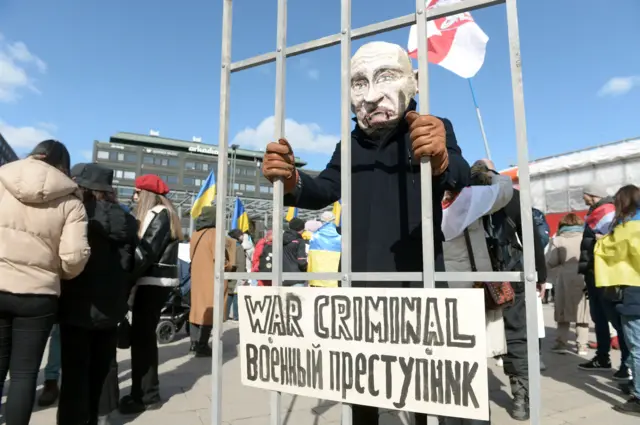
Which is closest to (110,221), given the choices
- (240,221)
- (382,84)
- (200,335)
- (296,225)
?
(382,84)

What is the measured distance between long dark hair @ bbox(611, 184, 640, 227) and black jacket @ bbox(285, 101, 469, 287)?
270 cm

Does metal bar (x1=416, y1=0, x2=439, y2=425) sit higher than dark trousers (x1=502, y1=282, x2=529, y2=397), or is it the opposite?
metal bar (x1=416, y1=0, x2=439, y2=425)

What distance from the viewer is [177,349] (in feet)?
19.2

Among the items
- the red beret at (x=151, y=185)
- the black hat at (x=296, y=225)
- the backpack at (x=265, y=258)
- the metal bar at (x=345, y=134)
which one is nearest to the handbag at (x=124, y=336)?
the red beret at (x=151, y=185)

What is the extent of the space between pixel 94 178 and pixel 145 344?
141 cm

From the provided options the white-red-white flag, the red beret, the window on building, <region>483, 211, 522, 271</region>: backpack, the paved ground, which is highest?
the window on building

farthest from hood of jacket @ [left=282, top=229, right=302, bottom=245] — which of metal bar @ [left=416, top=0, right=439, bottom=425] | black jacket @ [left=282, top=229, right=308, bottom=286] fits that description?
metal bar @ [left=416, top=0, right=439, bottom=425]

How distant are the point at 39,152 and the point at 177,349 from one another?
3.90m

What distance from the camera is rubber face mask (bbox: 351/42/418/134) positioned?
1.73 meters

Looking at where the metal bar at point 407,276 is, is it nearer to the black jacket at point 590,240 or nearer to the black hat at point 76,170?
the black hat at point 76,170

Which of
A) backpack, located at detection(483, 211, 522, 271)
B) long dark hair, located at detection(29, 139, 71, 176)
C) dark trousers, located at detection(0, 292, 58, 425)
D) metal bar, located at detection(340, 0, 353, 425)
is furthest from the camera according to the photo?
backpack, located at detection(483, 211, 522, 271)

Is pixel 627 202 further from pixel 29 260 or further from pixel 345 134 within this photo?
pixel 29 260

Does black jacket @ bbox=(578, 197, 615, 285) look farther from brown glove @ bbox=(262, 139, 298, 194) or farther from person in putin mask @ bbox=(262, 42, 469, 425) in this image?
brown glove @ bbox=(262, 139, 298, 194)

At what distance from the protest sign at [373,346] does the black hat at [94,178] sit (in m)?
1.92
